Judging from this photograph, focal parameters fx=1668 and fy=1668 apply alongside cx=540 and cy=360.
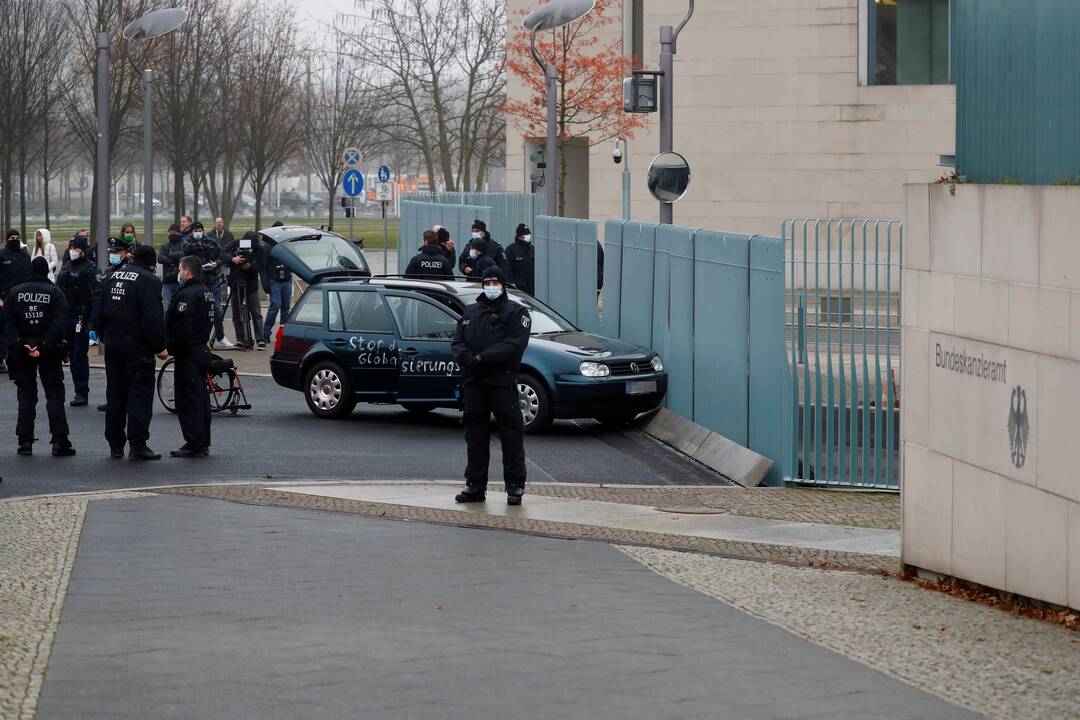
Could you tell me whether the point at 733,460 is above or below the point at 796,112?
below

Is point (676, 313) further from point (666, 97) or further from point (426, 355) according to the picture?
point (666, 97)

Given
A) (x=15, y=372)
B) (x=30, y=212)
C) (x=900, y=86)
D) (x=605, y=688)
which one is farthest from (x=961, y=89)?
(x=30, y=212)

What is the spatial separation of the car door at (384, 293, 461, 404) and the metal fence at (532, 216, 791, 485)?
228 cm

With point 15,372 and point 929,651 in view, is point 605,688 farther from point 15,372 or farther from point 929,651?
point 15,372

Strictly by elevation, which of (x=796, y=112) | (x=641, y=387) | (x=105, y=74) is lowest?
(x=641, y=387)

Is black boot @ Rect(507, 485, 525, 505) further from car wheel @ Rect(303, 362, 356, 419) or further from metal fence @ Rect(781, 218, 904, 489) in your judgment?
car wheel @ Rect(303, 362, 356, 419)

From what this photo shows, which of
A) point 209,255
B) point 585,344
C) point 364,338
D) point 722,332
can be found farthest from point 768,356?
point 209,255

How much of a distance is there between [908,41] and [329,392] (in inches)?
981

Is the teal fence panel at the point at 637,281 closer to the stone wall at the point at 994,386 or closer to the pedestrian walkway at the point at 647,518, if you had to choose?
the pedestrian walkway at the point at 647,518

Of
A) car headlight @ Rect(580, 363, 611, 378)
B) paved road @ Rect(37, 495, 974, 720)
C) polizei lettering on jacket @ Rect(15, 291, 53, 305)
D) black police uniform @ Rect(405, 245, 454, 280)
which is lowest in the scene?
paved road @ Rect(37, 495, 974, 720)

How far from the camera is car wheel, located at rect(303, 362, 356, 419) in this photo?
58.1 ft

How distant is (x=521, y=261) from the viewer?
81.8 ft

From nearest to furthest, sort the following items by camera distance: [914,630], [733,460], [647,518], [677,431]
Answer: [914,630]
[647,518]
[733,460]
[677,431]

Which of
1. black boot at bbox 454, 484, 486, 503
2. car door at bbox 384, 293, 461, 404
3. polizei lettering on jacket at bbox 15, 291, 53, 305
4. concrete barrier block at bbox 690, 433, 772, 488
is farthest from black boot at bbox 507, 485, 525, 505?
polizei lettering on jacket at bbox 15, 291, 53, 305
